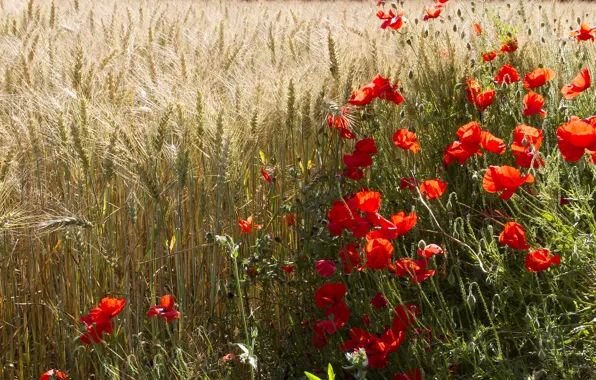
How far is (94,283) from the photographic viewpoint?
1950 millimetres

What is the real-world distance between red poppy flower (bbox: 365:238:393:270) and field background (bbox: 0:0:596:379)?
0.61 feet

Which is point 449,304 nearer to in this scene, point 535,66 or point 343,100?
point 343,100

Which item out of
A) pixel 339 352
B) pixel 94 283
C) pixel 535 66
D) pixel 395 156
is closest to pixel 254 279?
pixel 339 352

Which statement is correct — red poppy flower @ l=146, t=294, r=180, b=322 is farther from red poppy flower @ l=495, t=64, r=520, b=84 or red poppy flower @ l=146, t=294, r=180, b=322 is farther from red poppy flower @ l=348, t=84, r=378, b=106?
red poppy flower @ l=495, t=64, r=520, b=84

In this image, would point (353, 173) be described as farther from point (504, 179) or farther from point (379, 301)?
point (504, 179)

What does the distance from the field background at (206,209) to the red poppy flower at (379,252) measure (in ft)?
0.61

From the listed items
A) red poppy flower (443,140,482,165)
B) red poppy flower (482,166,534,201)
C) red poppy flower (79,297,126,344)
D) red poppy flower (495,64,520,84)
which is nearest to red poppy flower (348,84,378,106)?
red poppy flower (443,140,482,165)

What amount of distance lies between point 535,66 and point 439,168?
0.58m

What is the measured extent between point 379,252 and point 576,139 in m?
0.41

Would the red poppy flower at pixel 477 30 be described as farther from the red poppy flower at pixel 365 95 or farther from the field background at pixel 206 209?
the red poppy flower at pixel 365 95

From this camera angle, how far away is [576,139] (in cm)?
139

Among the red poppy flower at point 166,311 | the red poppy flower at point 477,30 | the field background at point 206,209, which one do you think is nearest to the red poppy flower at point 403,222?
the field background at point 206,209

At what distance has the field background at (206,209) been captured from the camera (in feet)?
5.46

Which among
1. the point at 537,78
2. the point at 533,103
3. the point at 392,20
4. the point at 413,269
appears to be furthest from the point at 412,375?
the point at 392,20
